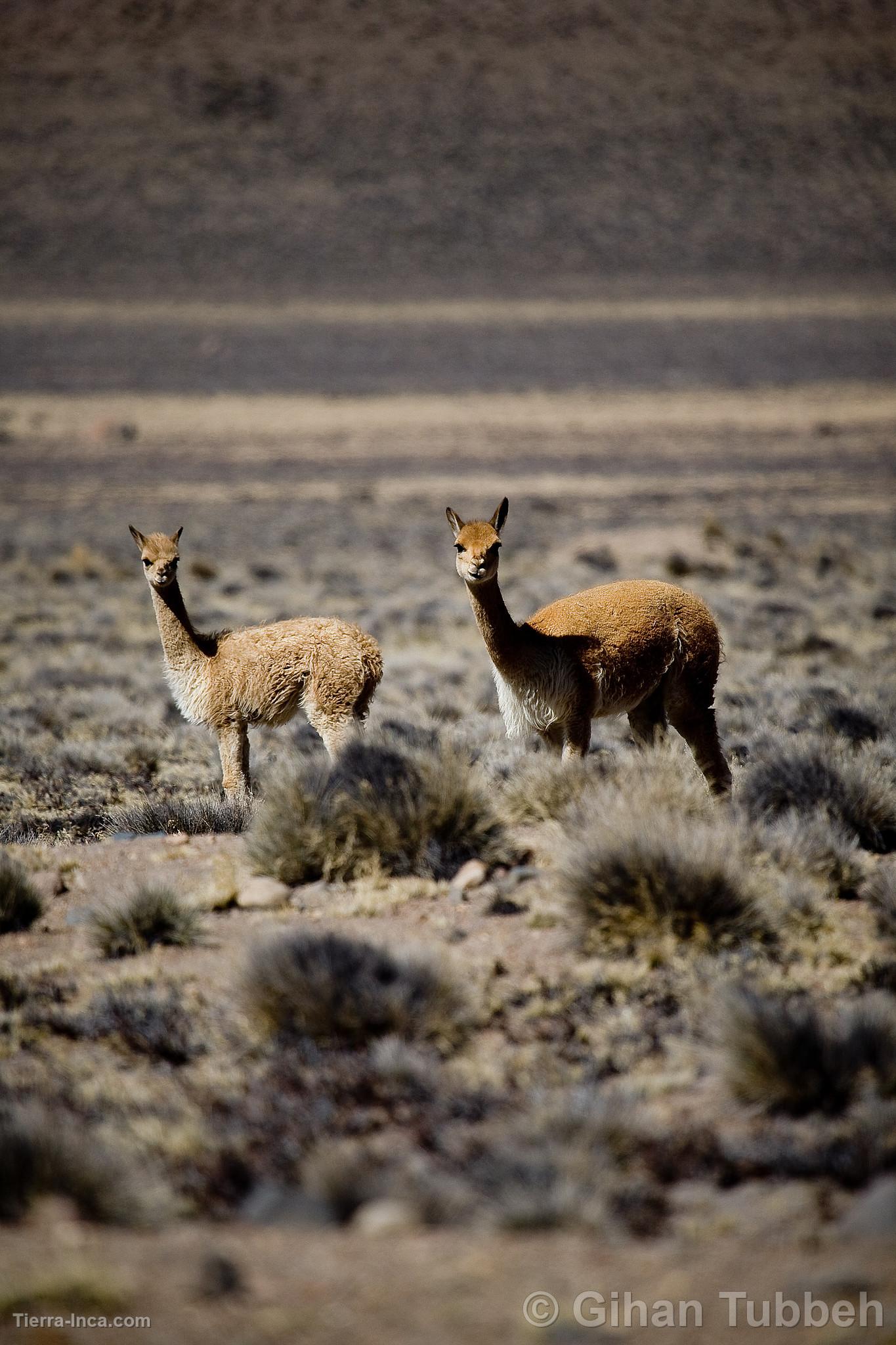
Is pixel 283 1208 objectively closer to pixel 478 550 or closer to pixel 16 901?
pixel 16 901

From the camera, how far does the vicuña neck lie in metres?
7.88

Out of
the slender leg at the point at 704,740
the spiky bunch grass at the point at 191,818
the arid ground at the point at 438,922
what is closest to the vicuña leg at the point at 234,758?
the spiky bunch grass at the point at 191,818

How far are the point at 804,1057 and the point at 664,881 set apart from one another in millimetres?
1198

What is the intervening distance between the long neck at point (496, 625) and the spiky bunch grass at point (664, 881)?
171 centimetres

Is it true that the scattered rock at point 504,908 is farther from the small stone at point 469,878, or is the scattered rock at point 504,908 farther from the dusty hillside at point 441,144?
the dusty hillside at point 441,144

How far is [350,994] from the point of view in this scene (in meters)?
4.61

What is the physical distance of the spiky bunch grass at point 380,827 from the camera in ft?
19.8

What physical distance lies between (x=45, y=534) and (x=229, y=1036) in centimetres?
2646

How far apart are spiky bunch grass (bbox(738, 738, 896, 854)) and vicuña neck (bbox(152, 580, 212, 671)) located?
345 cm

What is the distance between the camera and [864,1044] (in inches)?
165

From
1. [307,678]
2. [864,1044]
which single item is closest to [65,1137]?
[864,1044]

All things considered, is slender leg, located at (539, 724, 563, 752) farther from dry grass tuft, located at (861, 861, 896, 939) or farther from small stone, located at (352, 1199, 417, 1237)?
small stone, located at (352, 1199, 417, 1237)

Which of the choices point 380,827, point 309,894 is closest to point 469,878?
point 380,827

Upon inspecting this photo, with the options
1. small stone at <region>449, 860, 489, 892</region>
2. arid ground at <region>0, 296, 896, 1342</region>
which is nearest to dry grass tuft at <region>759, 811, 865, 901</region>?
arid ground at <region>0, 296, 896, 1342</region>
